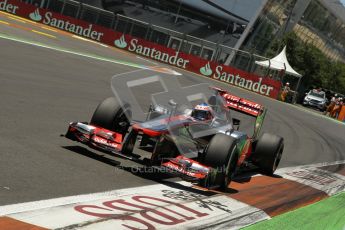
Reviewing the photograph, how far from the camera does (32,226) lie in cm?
487

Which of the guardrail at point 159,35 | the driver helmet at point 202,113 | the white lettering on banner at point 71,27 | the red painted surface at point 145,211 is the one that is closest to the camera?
the red painted surface at point 145,211

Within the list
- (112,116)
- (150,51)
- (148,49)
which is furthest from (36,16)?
(112,116)

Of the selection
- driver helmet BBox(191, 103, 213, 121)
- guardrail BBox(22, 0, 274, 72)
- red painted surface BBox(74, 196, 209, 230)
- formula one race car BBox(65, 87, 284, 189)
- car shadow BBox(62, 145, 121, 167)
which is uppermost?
guardrail BBox(22, 0, 274, 72)

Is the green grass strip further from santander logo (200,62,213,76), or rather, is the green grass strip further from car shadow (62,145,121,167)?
santander logo (200,62,213,76)

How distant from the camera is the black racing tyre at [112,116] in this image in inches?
333

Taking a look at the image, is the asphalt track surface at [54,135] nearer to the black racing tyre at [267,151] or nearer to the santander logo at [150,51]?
the black racing tyre at [267,151]

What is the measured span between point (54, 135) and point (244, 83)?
27.9 meters

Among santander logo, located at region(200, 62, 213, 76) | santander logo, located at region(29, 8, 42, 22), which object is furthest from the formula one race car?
santander logo, located at region(29, 8, 42, 22)

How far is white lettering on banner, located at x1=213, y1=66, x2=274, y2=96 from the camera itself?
118ft

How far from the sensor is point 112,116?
27.8ft

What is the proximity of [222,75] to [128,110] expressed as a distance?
2778 centimetres

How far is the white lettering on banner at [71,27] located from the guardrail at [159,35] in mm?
2140

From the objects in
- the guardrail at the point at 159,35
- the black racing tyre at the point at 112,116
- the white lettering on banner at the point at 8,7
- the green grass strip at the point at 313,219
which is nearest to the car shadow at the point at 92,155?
the black racing tyre at the point at 112,116

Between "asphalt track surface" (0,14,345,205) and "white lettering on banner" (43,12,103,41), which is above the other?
"white lettering on banner" (43,12,103,41)
